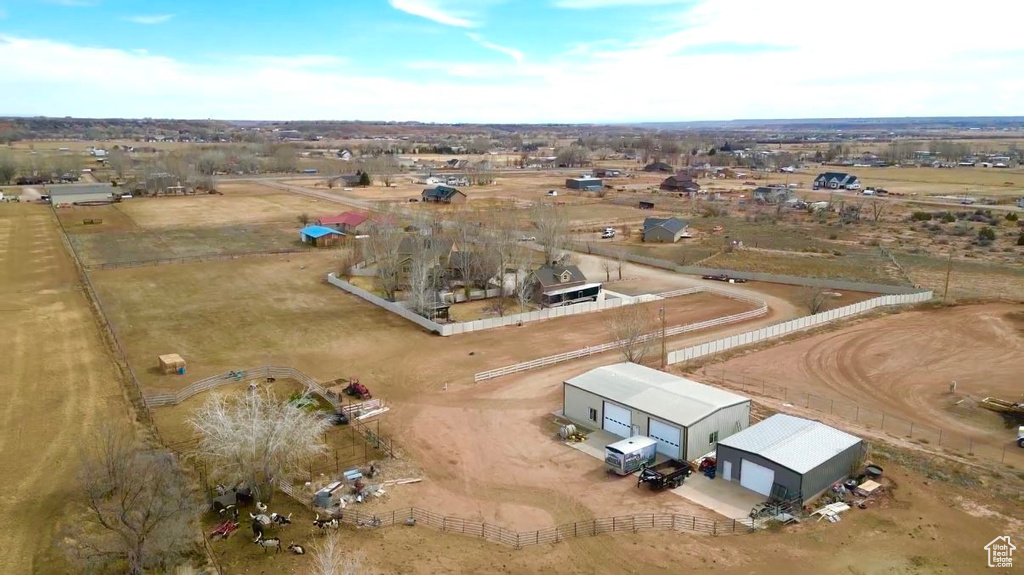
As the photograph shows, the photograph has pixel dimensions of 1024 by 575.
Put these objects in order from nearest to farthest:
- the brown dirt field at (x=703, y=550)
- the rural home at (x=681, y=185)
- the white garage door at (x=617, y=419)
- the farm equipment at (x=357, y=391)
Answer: the brown dirt field at (x=703, y=550) → the white garage door at (x=617, y=419) → the farm equipment at (x=357, y=391) → the rural home at (x=681, y=185)

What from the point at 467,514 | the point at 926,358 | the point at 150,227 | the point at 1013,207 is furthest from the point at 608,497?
the point at 1013,207

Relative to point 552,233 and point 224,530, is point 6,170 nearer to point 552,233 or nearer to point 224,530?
point 552,233

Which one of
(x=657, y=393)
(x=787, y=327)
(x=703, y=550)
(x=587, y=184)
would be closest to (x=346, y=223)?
(x=787, y=327)

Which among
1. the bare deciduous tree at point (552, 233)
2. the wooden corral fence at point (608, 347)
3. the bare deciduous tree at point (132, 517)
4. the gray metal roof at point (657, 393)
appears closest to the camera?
the bare deciduous tree at point (132, 517)

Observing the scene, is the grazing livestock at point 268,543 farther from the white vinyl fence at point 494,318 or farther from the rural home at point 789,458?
the white vinyl fence at point 494,318

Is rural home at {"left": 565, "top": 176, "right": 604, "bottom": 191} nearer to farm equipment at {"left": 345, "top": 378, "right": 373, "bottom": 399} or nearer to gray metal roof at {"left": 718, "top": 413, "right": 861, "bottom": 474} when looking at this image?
farm equipment at {"left": 345, "top": 378, "right": 373, "bottom": 399}

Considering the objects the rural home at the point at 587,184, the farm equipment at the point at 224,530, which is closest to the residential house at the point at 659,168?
the rural home at the point at 587,184

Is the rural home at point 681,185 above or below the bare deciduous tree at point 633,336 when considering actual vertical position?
above
